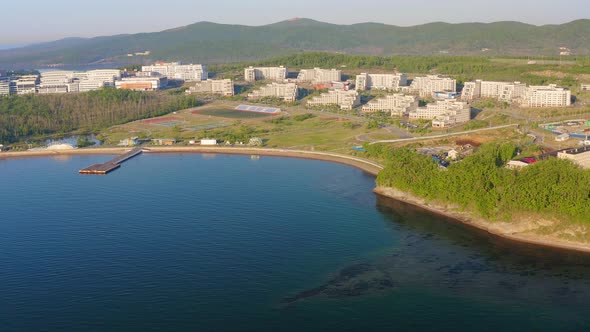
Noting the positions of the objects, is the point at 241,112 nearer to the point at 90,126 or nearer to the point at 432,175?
the point at 90,126

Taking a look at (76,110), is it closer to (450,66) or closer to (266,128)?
(266,128)

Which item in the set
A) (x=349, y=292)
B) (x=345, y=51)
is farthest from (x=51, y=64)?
(x=349, y=292)

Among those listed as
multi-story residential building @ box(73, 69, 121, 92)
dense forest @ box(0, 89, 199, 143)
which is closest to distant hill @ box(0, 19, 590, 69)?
multi-story residential building @ box(73, 69, 121, 92)

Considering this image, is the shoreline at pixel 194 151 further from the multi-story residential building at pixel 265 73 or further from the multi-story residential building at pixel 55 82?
the multi-story residential building at pixel 265 73

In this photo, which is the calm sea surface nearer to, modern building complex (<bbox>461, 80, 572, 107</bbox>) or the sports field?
the sports field

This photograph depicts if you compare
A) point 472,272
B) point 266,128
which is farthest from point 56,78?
point 472,272

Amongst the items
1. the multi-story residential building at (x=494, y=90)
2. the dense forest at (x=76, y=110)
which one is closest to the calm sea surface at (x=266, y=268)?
the dense forest at (x=76, y=110)
